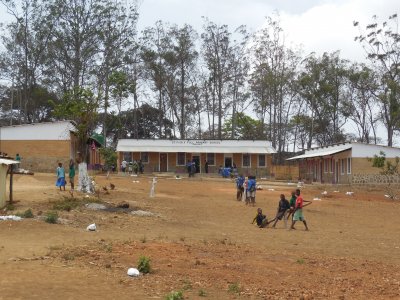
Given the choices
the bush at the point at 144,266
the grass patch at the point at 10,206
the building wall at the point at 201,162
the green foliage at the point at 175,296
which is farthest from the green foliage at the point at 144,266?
the building wall at the point at 201,162

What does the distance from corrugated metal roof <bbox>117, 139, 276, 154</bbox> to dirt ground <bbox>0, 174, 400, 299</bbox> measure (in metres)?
28.8

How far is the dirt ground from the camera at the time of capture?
9227 millimetres

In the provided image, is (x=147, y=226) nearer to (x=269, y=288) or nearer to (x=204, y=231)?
(x=204, y=231)

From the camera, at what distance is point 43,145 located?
44.1m

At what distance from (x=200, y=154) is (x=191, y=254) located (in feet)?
138

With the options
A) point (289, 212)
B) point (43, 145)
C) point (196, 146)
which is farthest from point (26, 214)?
point (196, 146)

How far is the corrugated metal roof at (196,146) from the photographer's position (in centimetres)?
5303

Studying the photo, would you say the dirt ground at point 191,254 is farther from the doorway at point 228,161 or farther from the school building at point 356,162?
the doorway at point 228,161

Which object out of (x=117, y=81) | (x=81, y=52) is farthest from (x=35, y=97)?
(x=117, y=81)

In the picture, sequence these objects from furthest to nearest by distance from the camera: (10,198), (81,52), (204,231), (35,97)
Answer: (35,97)
(81,52)
(10,198)
(204,231)

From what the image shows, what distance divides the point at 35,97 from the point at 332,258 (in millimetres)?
52299

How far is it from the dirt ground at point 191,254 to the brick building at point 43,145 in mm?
20229

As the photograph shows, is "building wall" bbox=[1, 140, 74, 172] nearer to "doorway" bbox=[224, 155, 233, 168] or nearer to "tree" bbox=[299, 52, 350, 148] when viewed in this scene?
"doorway" bbox=[224, 155, 233, 168]

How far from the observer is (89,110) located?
26.0 meters
